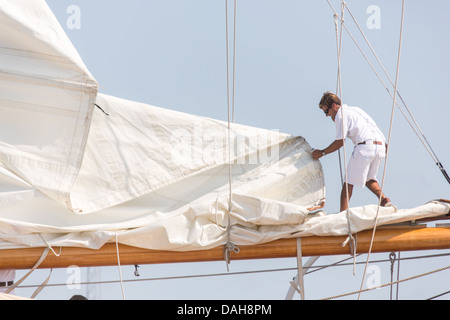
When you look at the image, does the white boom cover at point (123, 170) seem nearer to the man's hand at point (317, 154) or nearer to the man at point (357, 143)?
the man's hand at point (317, 154)

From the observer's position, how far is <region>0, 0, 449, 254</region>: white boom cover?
6.09m

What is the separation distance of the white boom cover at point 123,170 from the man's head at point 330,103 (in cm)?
31

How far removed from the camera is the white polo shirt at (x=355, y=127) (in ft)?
22.0

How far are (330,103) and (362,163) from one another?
51 centimetres

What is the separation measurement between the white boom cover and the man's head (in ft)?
1.02

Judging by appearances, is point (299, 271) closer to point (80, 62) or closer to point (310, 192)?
point (310, 192)

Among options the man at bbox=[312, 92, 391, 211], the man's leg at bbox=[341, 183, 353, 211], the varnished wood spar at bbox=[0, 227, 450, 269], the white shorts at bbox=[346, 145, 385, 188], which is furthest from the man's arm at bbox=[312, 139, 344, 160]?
the varnished wood spar at bbox=[0, 227, 450, 269]

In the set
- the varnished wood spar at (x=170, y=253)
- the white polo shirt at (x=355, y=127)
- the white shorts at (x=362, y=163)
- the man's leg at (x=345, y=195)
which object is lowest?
the varnished wood spar at (x=170, y=253)

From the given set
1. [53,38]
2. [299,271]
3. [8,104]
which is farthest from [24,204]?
[299,271]

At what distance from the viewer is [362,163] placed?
6688mm

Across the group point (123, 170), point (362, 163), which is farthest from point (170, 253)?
point (362, 163)

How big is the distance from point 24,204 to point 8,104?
0.76 metres

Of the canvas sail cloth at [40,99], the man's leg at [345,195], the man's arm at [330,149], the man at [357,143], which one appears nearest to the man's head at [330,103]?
the man at [357,143]

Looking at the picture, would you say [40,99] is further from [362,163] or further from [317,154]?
[362,163]
